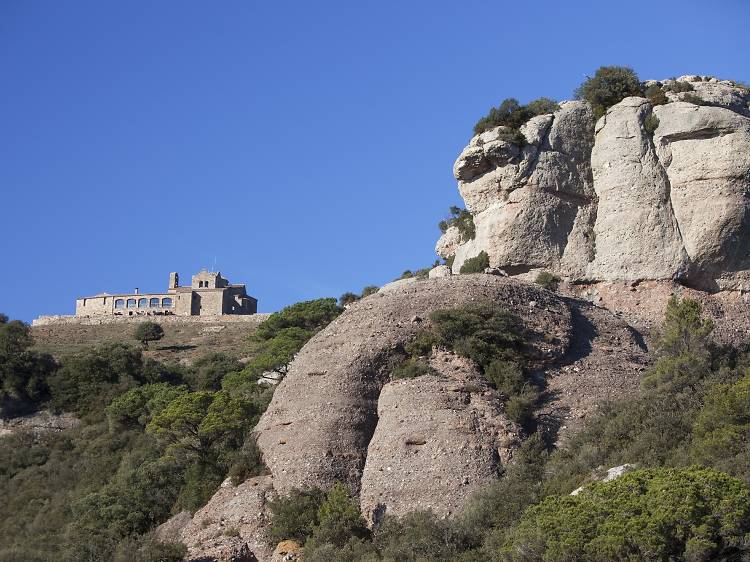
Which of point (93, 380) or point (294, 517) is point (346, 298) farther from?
point (294, 517)

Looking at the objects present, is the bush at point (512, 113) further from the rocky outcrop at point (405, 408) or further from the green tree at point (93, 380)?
the green tree at point (93, 380)

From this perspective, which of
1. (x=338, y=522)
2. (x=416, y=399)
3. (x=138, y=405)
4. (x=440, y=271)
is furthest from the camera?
(x=138, y=405)

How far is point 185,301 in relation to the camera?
77.3 metres

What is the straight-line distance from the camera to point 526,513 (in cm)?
2072

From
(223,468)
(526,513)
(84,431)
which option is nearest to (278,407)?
(223,468)

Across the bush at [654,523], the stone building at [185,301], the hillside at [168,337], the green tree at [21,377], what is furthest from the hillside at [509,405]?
the stone building at [185,301]

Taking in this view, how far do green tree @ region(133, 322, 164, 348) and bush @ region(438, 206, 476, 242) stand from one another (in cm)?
2313

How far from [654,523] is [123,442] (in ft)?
72.1

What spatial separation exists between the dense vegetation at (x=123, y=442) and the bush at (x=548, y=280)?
7.80 m

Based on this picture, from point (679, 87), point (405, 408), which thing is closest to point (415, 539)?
point (405, 408)

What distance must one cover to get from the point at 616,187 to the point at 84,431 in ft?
61.3

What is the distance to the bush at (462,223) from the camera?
3669cm

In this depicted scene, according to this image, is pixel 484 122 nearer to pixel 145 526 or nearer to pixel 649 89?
pixel 649 89

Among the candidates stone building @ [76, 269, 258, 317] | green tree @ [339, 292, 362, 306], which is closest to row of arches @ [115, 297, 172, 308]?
stone building @ [76, 269, 258, 317]
